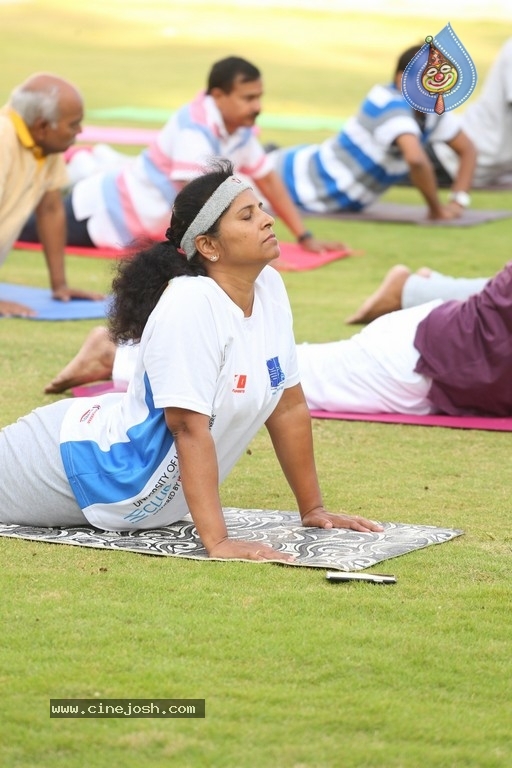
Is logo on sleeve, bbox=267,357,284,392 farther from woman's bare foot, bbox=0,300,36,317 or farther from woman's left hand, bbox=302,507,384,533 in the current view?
woman's bare foot, bbox=0,300,36,317

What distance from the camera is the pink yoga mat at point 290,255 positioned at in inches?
344

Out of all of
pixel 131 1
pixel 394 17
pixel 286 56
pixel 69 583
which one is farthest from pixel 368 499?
pixel 131 1

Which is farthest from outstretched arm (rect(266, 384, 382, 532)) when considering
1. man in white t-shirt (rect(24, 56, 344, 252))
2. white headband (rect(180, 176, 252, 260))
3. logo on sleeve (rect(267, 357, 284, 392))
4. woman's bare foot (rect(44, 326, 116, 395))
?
man in white t-shirt (rect(24, 56, 344, 252))

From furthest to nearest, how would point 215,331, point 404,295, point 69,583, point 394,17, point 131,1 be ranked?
point 131,1 < point 394,17 < point 404,295 < point 215,331 < point 69,583

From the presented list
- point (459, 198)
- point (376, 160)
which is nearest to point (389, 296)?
point (376, 160)

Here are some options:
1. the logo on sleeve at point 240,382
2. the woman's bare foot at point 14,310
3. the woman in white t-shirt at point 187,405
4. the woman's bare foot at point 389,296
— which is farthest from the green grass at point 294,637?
the woman's bare foot at point 14,310

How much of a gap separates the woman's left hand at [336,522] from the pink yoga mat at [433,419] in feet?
4.97

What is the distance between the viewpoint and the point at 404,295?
20.9ft

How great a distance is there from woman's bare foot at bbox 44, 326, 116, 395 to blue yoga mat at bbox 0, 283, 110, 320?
1.39 metres

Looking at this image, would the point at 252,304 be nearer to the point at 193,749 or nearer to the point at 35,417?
the point at 35,417

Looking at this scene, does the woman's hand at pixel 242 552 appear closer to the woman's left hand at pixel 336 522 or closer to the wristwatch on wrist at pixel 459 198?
the woman's left hand at pixel 336 522

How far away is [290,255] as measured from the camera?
910 centimetres

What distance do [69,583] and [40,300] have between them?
4.44 m

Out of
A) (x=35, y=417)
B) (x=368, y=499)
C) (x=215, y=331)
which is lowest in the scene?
(x=368, y=499)
